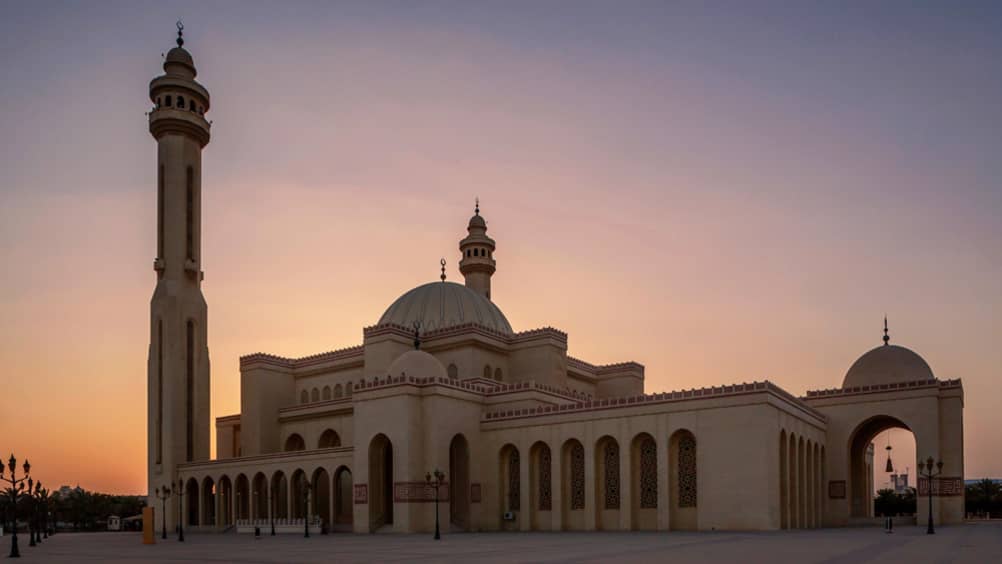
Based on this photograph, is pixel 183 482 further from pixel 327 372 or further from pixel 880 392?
pixel 880 392

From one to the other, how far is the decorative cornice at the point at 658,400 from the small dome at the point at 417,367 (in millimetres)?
3175

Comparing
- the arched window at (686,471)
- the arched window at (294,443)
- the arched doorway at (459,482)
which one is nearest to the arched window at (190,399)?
the arched window at (294,443)

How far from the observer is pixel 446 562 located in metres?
19.5

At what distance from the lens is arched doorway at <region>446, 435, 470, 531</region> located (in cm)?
4200

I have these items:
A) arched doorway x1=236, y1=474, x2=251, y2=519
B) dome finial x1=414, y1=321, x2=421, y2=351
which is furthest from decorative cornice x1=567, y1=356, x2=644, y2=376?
arched doorway x1=236, y1=474, x2=251, y2=519

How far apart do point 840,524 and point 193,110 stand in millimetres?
39906

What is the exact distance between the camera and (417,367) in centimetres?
4244

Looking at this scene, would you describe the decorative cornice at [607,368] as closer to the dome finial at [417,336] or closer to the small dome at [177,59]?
the dome finial at [417,336]

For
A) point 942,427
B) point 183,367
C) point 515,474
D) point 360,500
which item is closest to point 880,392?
point 942,427

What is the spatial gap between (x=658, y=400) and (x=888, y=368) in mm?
14173

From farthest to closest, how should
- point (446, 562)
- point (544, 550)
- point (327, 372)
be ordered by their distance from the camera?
point (327, 372) < point (544, 550) < point (446, 562)

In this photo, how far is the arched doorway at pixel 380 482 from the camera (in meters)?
40.8

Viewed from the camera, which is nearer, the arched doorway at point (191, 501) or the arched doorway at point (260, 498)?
the arched doorway at point (260, 498)

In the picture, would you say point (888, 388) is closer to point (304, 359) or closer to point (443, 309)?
point (443, 309)
